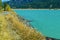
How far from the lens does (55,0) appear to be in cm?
7888

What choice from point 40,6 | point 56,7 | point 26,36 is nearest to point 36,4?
point 40,6

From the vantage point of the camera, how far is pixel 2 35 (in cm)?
649

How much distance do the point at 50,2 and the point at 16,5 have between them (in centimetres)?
1199

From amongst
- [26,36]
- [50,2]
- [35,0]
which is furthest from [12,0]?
[26,36]

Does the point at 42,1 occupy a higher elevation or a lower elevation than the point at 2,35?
lower

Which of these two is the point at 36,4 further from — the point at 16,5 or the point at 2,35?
the point at 2,35

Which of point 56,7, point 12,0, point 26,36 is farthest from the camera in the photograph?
→ point 12,0

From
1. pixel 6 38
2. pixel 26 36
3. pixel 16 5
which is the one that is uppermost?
pixel 6 38

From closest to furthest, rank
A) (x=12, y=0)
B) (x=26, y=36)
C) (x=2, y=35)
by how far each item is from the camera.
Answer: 1. (x=2, y=35)
2. (x=26, y=36)
3. (x=12, y=0)

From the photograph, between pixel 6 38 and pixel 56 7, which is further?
pixel 56 7

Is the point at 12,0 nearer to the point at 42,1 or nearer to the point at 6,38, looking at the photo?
the point at 42,1

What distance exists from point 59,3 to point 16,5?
1536 cm

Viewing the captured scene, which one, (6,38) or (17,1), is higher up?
(6,38)

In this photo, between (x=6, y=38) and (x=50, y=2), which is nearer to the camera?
(x=6, y=38)
